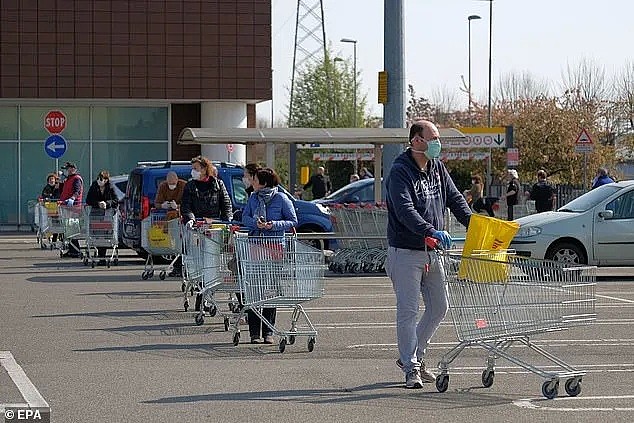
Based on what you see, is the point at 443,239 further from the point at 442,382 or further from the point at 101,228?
the point at 101,228

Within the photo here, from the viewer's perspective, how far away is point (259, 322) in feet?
42.4

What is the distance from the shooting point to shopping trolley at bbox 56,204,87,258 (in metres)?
24.2

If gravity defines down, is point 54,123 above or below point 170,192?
above

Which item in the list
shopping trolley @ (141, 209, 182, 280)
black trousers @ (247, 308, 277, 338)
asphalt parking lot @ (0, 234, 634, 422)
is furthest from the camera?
shopping trolley @ (141, 209, 182, 280)

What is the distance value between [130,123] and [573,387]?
115ft

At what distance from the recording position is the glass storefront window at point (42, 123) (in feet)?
140

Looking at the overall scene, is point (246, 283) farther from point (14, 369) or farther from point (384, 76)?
point (384, 76)

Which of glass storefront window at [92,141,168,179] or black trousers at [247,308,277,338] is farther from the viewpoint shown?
glass storefront window at [92,141,168,179]

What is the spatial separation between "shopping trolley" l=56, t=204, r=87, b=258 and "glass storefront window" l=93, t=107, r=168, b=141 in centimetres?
1759

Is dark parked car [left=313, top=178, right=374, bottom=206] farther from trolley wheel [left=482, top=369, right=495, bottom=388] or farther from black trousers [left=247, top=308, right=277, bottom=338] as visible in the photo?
trolley wheel [left=482, top=369, right=495, bottom=388]

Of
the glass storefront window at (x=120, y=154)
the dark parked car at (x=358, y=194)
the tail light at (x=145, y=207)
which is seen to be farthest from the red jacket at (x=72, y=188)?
the glass storefront window at (x=120, y=154)

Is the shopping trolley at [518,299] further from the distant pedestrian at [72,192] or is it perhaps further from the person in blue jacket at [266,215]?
the distant pedestrian at [72,192]

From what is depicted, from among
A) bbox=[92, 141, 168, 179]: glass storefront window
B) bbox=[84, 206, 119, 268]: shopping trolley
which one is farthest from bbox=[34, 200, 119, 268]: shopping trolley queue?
bbox=[92, 141, 168, 179]: glass storefront window

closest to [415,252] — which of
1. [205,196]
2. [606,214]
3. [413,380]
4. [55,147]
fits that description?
[413,380]
